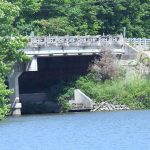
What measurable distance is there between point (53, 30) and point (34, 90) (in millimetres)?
12878

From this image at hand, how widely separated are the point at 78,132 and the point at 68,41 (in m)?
27.6

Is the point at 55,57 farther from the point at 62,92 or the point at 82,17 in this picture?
the point at 82,17

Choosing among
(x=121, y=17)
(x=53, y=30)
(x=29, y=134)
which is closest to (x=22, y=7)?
(x=53, y=30)

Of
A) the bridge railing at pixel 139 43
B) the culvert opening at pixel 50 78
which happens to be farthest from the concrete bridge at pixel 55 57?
the bridge railing at pixel 139 43

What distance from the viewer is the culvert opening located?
304ft

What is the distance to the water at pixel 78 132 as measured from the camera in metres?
55.3

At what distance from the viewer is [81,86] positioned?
91.9m

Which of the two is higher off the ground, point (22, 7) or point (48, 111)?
point (22, 7)

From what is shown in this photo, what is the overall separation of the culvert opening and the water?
27.6 ft

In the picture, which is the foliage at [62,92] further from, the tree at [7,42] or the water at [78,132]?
the tree at [7,42]

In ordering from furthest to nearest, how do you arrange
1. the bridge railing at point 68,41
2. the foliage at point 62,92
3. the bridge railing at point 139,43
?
1. the bridge railing at point 139,43
2. the foliage at point 62,92
3. the bridge railing at point 68,41

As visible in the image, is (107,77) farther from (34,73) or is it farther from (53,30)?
(53,30)

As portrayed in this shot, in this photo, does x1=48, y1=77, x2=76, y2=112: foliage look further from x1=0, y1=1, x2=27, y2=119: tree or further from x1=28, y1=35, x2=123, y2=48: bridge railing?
x1=0, y1=1, x2=27, y2=119: tree

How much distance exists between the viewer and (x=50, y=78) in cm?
9656
